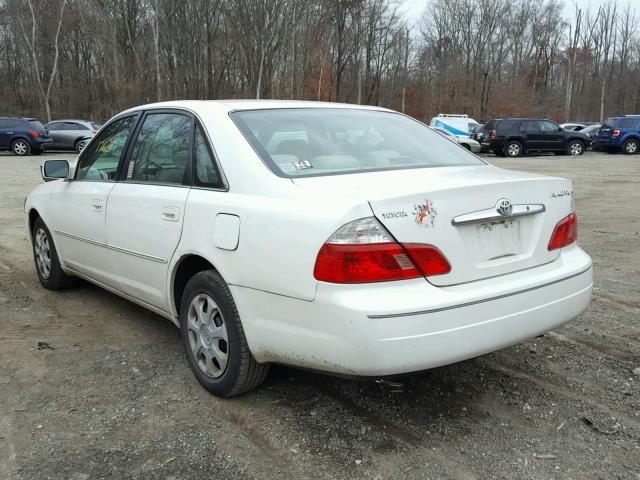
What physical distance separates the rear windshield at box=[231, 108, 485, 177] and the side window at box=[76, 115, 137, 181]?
1.22 metres

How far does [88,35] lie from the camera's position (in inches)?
1705

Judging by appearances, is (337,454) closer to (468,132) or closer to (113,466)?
(113,466)

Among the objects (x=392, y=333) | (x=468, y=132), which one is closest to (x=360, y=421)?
(x=392, y=333)

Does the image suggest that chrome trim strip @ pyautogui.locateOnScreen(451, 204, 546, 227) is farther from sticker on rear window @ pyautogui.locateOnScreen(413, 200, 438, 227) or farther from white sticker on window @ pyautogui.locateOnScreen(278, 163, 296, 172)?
white sticker on window @ pyautogui.locateOnScreen(278, 163, 296, 172)

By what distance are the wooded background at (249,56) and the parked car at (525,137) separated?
1785 centimetres

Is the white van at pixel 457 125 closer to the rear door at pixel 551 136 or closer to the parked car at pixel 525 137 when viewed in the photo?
the parked car at pixel 525 137

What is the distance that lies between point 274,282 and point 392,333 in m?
0.58

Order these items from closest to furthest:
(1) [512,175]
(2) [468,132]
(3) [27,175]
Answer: (1) [512,175], (3) [27,175], (2) [468,132]

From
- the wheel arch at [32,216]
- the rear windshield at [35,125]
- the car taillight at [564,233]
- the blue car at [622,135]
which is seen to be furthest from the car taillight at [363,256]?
the blue car at [622,135]

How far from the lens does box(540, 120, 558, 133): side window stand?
25969 millimetres

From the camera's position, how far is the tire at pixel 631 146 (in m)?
27.3

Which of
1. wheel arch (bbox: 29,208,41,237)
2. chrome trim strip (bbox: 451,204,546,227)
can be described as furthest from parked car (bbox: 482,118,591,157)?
chrome trim strip (bbox: 451,204,546,227)

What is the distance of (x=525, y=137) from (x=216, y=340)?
984 inches

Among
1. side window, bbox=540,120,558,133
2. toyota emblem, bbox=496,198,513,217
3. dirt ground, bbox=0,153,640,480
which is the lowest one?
dirt ground, bbox=0,153,640,480
